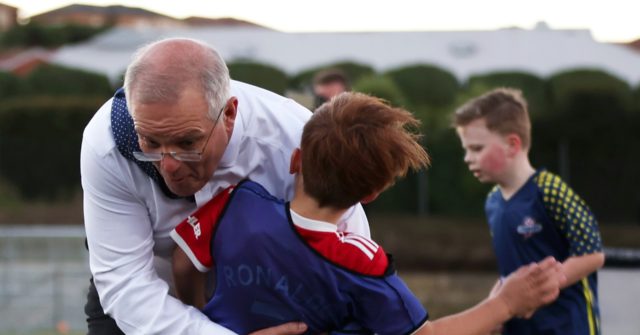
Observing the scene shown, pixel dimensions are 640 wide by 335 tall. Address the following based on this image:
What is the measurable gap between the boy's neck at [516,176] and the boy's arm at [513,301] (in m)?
2.08

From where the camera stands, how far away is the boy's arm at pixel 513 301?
3201 millimetres

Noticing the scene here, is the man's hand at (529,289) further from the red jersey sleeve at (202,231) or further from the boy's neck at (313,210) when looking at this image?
the red jersey sleeve at (202,231)

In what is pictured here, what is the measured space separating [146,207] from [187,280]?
0.26 metres

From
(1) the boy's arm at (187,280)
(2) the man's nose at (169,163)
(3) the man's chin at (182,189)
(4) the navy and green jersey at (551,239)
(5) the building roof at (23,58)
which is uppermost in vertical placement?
(2) the man's nose at (169,163)

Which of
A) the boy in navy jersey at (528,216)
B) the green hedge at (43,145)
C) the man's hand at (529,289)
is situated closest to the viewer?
the man's hand at (529,289)

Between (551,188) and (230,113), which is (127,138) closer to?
(230,113)


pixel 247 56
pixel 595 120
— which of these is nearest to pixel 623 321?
pixel 595 120

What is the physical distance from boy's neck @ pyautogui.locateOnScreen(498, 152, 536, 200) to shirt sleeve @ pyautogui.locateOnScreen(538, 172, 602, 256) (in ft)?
0.67

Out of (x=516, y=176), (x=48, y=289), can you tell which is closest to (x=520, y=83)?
(x=48, y=289)

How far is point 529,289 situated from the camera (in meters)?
3.27

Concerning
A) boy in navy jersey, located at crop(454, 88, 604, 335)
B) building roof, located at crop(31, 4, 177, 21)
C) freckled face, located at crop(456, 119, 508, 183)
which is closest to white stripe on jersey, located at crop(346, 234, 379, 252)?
boy in navy jersey, located at crop(454, 88, 604, 335)

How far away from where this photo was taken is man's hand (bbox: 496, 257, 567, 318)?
10.7ft

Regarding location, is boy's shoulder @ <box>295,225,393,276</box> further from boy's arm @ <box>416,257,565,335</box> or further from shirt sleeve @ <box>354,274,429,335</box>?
boy's arm @ <box>416,257,565,335</box>

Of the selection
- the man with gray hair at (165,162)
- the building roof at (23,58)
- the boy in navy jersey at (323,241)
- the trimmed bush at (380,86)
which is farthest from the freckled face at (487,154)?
the building roof at (23,58)
